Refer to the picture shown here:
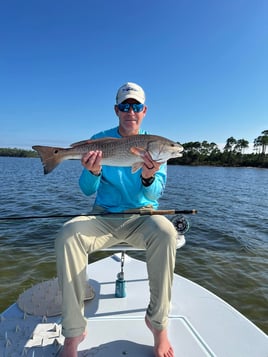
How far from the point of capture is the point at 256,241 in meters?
8.48

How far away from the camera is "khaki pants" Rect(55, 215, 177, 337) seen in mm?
2244

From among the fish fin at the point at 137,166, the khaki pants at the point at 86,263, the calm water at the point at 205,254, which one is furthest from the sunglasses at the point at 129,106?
the calm water at the point at 205,254

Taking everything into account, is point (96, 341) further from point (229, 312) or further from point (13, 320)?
point (229, 312)

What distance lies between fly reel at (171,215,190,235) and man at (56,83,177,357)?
0.82 metres

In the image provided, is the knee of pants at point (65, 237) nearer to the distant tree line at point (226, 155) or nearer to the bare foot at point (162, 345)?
the bare foot at point (162, 345)

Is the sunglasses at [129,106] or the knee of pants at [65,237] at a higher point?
the sunglasses at [129,106]

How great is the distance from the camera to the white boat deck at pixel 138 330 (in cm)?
239

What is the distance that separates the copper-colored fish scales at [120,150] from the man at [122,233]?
112 mm

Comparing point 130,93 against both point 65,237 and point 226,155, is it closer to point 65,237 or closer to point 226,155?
point 65,237


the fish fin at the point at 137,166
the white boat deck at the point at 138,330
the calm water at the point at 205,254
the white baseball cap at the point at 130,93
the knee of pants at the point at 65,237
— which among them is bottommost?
the calm water at the point at 205,254

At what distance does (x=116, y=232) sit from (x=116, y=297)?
1031 mm

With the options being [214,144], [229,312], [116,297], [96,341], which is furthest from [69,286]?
[214,144]

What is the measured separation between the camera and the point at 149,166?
291cm

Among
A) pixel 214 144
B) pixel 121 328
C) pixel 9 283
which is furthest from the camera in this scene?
pixel 214 144
